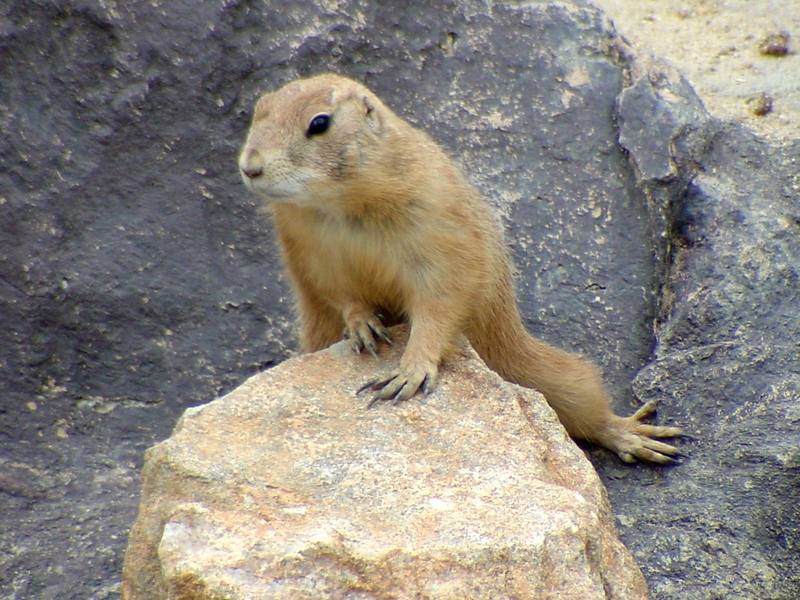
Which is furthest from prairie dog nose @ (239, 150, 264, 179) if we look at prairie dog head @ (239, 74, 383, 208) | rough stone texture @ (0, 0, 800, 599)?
rough stone texture @ (0, 0, 800, 599)

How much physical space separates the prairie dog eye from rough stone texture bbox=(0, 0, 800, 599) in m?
2.00

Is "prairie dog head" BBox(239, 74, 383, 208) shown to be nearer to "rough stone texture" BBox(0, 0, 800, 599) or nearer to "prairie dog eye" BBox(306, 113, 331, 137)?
"prairie dog eye" BBox(306, 113, 331, 137)

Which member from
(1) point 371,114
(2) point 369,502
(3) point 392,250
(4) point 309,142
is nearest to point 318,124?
(4) point 309,142

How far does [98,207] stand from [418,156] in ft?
6.76

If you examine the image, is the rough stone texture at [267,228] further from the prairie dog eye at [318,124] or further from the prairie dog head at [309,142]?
the prairie dog eye at [318,124]

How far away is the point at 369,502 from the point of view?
12.6ft

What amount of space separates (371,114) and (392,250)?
0.59 m

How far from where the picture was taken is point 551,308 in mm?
6477

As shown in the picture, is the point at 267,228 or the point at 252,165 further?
the point at 267,228

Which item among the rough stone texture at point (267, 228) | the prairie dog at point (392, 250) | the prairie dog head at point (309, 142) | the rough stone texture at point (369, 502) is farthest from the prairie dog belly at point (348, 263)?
the rough stone texture at point (267, 228)

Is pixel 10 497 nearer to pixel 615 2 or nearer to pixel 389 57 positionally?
pixel 389 57

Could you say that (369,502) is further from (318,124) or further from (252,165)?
(318,124)

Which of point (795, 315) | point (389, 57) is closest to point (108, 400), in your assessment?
point (389, 57)

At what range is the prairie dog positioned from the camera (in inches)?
182
